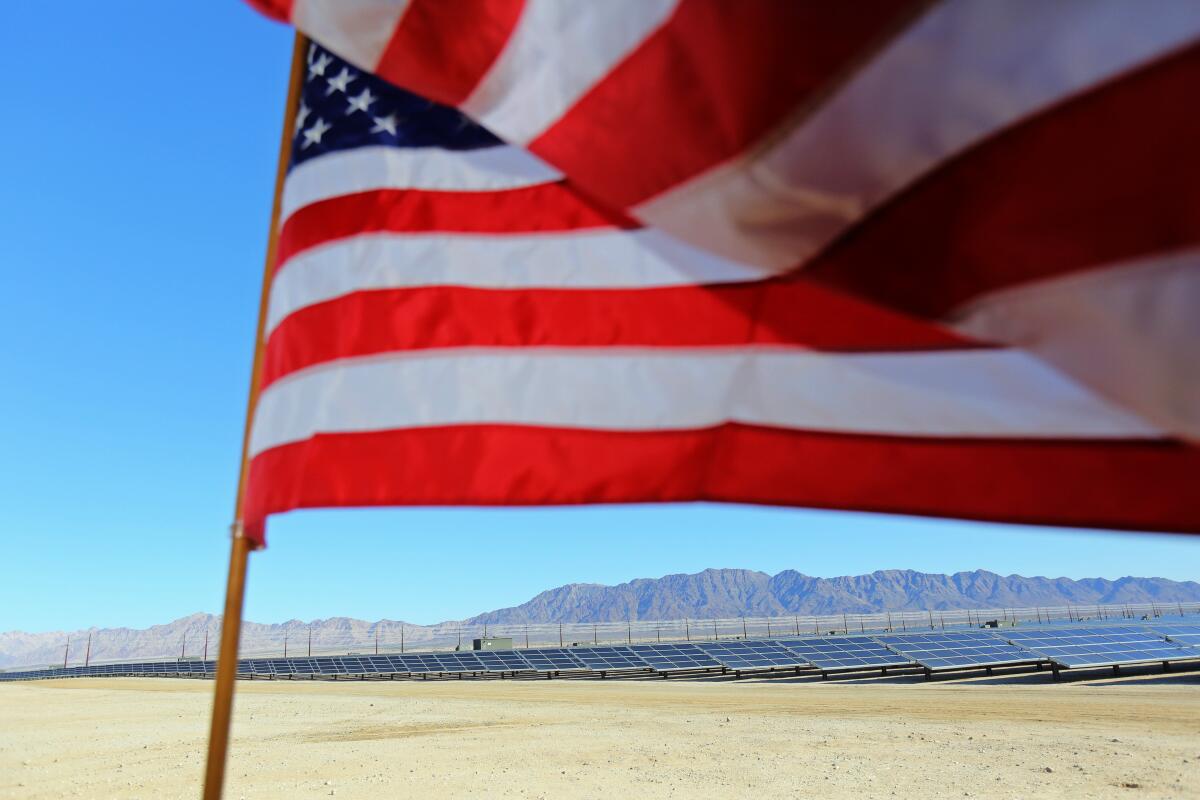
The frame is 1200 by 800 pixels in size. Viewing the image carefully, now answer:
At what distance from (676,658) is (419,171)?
139 feet

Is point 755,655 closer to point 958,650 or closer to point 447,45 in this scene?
point 958,650

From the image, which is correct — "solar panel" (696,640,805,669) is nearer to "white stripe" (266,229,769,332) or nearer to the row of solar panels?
the row of solar panels

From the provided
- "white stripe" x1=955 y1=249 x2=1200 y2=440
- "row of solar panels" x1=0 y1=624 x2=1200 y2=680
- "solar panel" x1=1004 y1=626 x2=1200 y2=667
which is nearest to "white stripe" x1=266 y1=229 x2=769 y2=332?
"white stripe" x1=955 y1=249 x2=1200 y2=440

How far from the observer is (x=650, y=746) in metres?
17.2

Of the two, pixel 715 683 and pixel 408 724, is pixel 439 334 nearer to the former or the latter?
pixel 408 724

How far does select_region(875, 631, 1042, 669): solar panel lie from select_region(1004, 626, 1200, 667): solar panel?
2.94ft

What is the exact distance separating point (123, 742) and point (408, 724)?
6261 mm

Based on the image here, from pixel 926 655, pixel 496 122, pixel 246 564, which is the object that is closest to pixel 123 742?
pixel 246 564

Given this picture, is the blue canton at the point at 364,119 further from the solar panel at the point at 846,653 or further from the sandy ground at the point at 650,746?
the solar panel at the point at 846,653

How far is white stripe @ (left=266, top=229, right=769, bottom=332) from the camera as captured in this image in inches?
144

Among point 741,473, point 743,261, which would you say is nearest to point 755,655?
point 741,473

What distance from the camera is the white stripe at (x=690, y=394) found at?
2844mm

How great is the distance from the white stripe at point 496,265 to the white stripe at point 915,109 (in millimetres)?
1048

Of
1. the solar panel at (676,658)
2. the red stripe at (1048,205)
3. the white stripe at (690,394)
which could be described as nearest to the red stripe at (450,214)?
the white stripe at (690,394)
